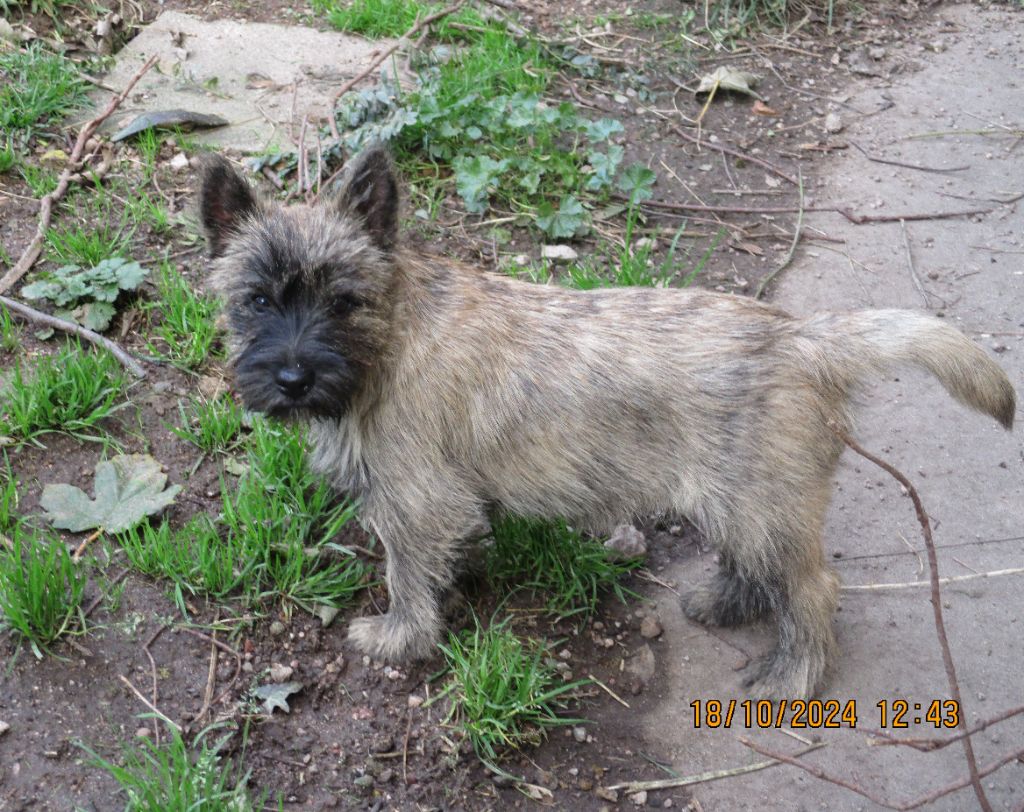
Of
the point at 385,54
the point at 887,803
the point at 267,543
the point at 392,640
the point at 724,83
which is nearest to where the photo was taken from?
the point at 887,803

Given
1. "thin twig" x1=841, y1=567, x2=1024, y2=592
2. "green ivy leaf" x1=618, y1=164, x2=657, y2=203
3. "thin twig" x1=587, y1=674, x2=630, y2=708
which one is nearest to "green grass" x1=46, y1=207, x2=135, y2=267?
"green ivy leaf" x1=618, y1=164, x2=657, y2=203

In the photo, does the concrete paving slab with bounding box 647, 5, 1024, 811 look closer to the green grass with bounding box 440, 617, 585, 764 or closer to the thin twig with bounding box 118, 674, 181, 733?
the green grass with bounding box 440, 617, 585, 764

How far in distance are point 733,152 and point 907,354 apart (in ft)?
13.7

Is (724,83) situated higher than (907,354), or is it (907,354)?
(907,354)

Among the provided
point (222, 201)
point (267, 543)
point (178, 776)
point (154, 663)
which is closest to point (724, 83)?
point (222, 201)

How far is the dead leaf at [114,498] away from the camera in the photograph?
4461 millimetres

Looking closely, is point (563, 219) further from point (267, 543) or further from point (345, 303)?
point (267, 543)

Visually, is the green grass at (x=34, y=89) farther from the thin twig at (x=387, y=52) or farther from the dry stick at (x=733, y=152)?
the dry stick at (x=733, y=152)

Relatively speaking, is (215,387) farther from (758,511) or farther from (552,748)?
(758,511)

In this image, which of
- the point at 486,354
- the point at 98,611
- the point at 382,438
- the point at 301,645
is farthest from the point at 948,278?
the point at 98,611

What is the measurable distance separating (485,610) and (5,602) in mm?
1999

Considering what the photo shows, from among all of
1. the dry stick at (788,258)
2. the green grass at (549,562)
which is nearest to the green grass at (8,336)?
the green grass at (549,562)

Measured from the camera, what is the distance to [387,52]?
23.1ft

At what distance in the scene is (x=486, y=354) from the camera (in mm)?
4043
